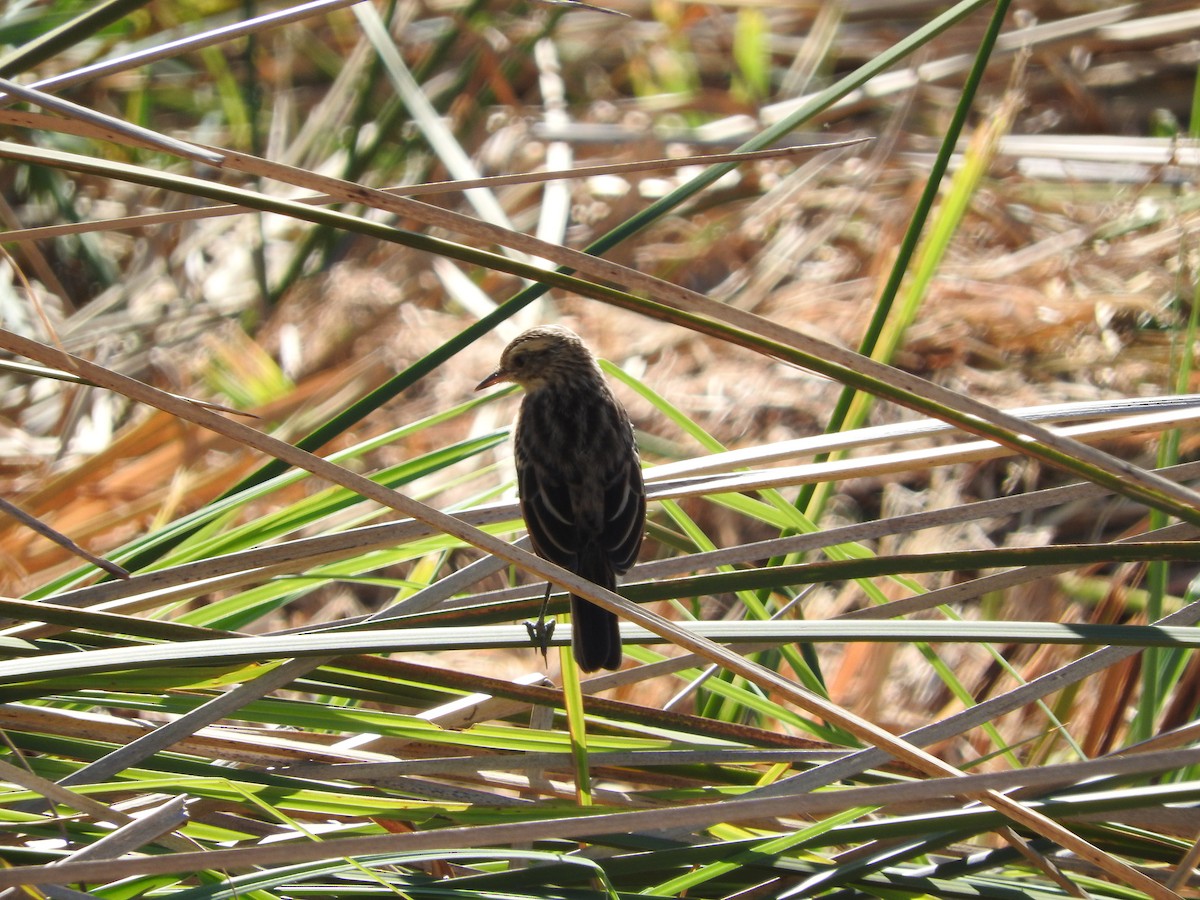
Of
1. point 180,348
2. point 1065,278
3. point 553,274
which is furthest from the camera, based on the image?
point 180,348

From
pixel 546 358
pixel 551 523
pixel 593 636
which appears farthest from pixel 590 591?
pixel 546 358

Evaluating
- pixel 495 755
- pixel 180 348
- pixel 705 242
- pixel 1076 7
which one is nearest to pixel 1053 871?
pixel 495 755

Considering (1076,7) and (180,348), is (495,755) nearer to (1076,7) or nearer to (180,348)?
(180,348)

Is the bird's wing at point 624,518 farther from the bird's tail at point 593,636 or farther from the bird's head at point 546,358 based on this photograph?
the bird's head at point 546,358

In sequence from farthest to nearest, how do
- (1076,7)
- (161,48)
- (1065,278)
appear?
(1076,7) → (1065,278) → (161,48)

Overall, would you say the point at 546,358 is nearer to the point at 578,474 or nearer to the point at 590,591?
the point at 578,474

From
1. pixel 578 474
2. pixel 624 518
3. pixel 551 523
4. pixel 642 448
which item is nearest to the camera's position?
pixel 624 518

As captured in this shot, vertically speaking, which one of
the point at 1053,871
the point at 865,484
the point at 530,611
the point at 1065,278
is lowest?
the point at 1053,871

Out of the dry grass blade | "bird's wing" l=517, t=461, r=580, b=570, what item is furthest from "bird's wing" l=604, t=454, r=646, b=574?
the dry grass blade
